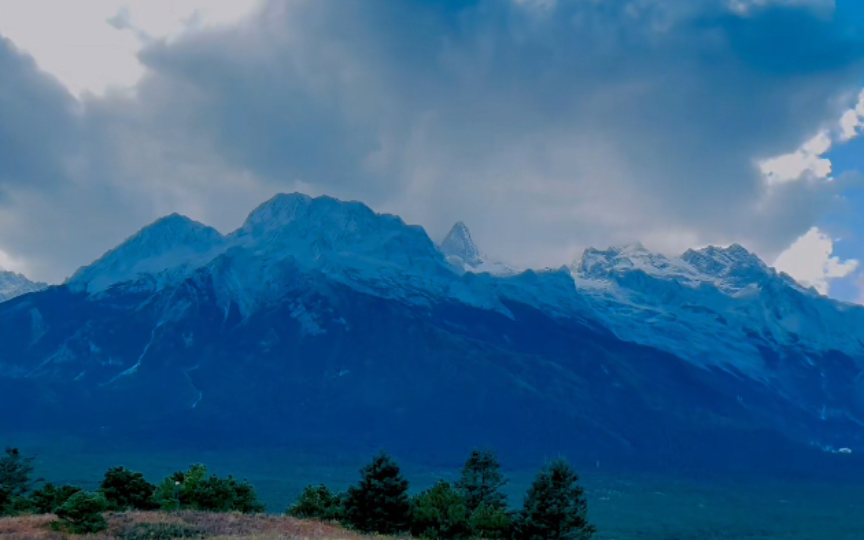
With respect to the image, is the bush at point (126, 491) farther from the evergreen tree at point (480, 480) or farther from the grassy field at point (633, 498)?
the grassy field at point (633, 498)

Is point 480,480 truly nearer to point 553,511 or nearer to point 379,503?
point 553,511

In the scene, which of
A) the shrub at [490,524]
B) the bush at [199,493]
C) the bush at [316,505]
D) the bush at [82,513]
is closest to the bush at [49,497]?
the bush at [199,493]

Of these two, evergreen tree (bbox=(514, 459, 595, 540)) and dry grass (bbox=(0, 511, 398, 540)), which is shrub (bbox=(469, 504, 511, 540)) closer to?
evergreen tree (bbox=(514, 459, 595, 540))

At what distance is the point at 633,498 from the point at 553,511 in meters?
135

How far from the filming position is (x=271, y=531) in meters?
34.8

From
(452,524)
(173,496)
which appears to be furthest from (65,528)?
(452,524)

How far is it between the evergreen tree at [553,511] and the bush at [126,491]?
26.1 meters

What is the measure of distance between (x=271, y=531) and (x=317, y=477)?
450ft

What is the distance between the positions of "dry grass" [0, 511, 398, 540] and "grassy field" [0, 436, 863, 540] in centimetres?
7049

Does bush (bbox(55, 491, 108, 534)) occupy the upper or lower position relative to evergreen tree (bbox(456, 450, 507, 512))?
lower

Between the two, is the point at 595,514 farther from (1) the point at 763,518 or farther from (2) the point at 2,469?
(2) the point at 2,469

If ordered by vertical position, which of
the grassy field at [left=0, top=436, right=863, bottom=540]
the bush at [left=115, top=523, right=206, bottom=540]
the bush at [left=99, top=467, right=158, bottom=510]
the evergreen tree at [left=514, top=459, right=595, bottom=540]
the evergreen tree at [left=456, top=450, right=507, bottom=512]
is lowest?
the bush at [left=115, top=523, right=206, bottom=540]

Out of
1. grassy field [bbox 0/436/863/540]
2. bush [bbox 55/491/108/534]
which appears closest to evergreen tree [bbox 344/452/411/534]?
bush [bbox 55/491/108/534]

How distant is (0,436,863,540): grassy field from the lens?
128 m
